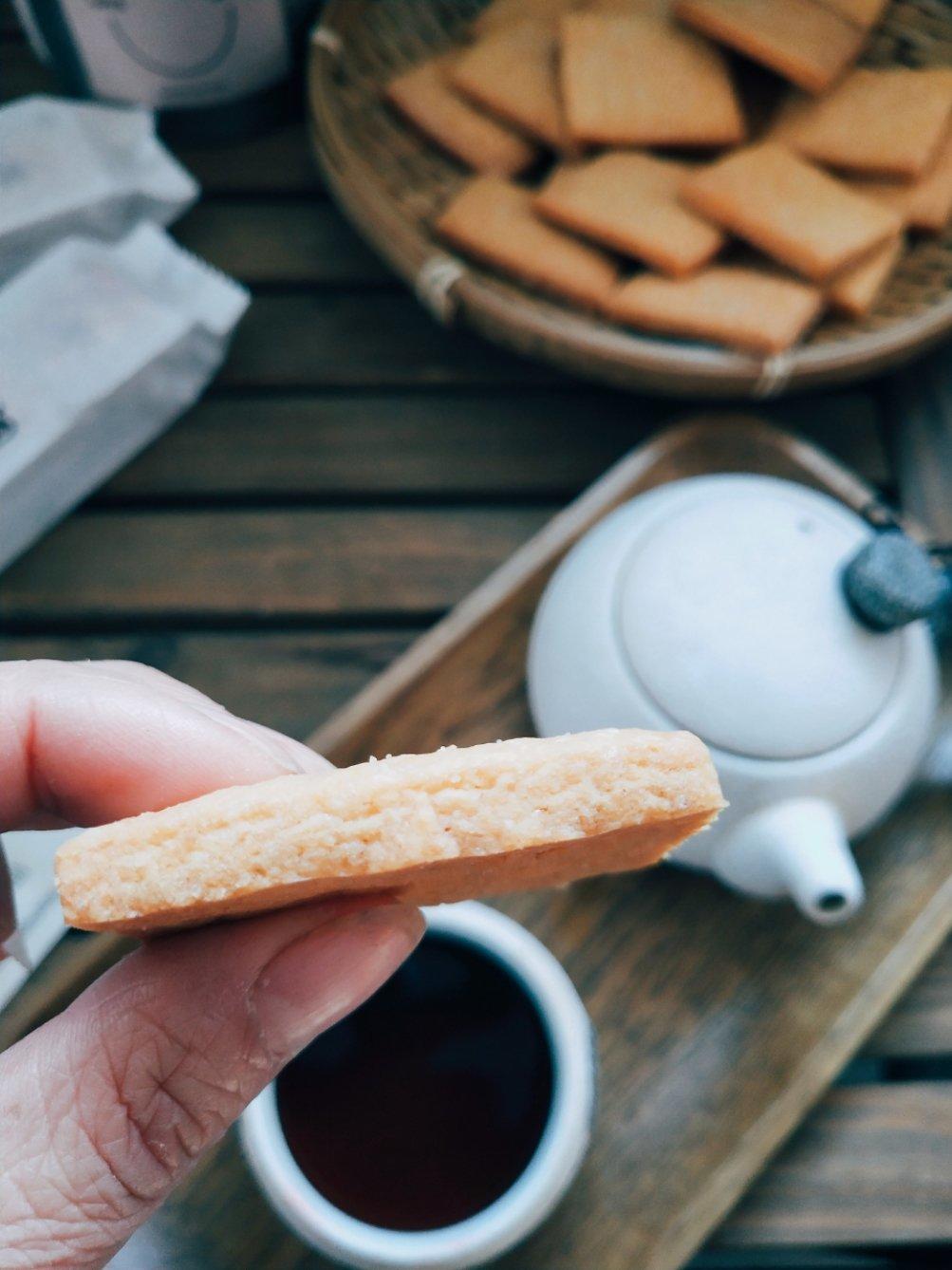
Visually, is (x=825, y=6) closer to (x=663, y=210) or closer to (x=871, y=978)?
(x=663, y=210)

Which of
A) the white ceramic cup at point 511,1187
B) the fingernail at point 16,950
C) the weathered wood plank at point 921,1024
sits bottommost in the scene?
the weathered wood plank at point 921,1024

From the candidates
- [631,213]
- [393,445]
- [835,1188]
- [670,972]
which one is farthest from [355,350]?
[835,1188]

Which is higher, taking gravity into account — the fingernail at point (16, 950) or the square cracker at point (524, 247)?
the square cracker at point (524, 247)

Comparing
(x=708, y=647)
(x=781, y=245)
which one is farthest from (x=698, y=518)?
(x=781, y=245)

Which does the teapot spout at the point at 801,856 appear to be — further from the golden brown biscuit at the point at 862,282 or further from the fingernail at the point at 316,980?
the golden brown biscuit at the point at 862,282

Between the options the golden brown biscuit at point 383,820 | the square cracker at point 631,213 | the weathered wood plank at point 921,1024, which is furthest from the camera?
the square cracker at point 631,213

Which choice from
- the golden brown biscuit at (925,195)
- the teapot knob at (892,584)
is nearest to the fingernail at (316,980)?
the teapot knob at (892,584)
